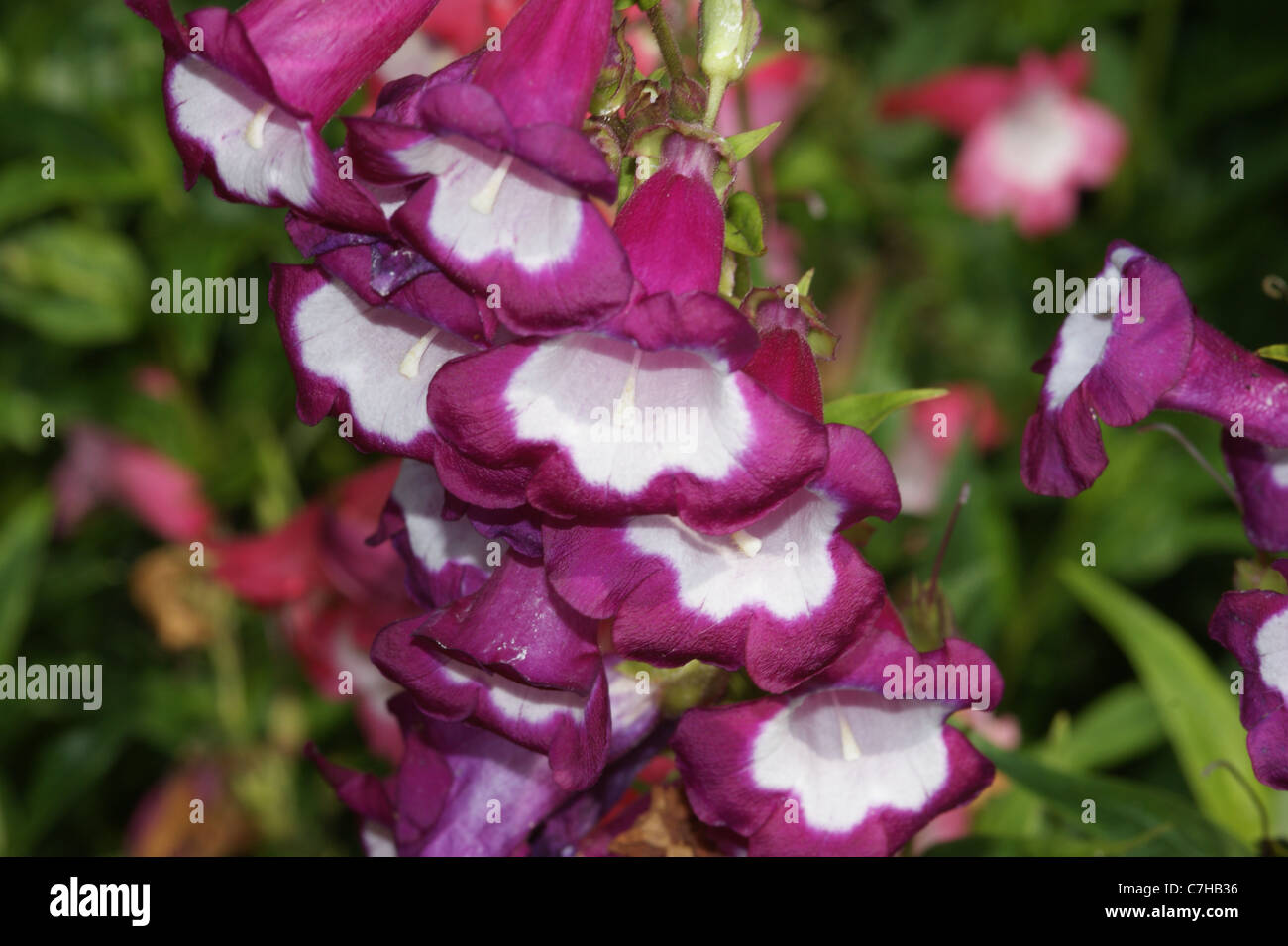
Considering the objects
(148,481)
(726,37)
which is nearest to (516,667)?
(726,37)

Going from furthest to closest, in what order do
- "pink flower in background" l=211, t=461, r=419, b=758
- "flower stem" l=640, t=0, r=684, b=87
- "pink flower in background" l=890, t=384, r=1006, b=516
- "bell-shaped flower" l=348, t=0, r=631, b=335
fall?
"pink flower in background" l=890, t=384, r=1006, b=516, "pink flower in background" l=211, t=461, r=419, b=758, "flower stem" l=640, t=0, r=684, b=87, "bell-shaped flower" l=348, t=0, r=631, b=335

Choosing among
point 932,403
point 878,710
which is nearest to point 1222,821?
point 878,710

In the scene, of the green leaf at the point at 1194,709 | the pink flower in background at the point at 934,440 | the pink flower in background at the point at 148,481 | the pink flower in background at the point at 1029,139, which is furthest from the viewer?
the pink flower in background at the point at 1029,139

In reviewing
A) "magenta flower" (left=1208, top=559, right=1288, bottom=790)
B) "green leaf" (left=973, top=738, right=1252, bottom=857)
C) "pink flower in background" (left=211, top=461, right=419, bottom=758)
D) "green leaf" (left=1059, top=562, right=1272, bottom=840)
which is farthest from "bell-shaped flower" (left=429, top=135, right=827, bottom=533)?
"pink flower in background" (left=211, top=461, right=419, bottom=758)

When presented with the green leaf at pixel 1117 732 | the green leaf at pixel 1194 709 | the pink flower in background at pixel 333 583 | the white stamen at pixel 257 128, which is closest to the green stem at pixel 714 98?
the white stamen at pixel 257 128

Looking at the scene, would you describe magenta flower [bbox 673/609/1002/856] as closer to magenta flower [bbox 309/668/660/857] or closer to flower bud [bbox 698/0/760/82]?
magenta flower [bbox 309/668/660/857]

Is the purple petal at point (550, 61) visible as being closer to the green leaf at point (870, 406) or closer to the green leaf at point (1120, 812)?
the green leaf at point (870, 406)

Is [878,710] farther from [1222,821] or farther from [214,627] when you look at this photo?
[214,627]
